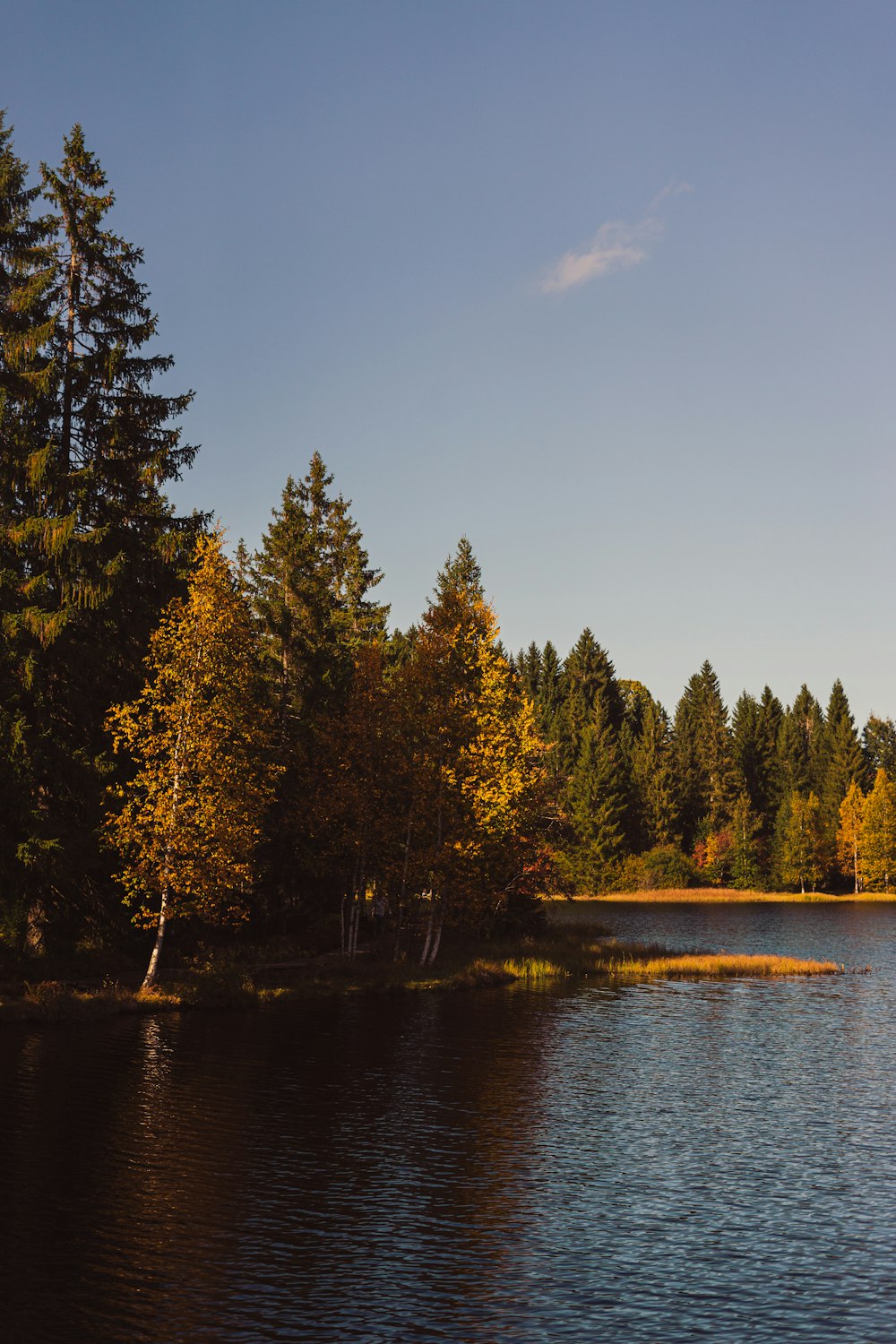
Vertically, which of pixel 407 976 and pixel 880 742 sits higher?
pixel 880 742

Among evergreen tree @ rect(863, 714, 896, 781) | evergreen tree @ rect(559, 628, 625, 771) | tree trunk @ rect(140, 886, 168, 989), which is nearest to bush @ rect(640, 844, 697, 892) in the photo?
evergreen tree @ rect(559, 628, 625, 771)

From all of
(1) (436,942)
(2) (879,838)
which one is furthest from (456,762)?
(2) (879,838)

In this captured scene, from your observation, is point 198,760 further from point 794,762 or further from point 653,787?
point 794,762

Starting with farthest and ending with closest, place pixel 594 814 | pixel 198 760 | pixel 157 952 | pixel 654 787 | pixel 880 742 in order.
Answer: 1. pixel 880 742
2. pixel 654 787
3. pixel 594 814
4. pixel 198 760
5. pixel 157 952

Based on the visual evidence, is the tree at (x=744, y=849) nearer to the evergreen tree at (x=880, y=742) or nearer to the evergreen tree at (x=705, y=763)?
the evergreen tree at (x=705, y=763)

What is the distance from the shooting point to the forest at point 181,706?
35.3 m

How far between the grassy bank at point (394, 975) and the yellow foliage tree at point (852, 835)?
71.8 meters

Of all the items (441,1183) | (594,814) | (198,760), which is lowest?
(441,1183)

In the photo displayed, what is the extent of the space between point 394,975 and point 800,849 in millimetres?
95183

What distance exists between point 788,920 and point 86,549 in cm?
7009

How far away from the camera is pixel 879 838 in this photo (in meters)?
126

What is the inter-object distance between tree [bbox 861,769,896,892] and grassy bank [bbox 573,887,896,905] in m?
3.22

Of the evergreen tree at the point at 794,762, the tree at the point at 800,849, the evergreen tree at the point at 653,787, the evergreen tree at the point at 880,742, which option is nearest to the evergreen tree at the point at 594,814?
the evergreen tree at the point at 653,787

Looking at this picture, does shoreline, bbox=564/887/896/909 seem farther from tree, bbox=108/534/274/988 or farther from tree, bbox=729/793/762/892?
tree, bbox=108/534/274/988
